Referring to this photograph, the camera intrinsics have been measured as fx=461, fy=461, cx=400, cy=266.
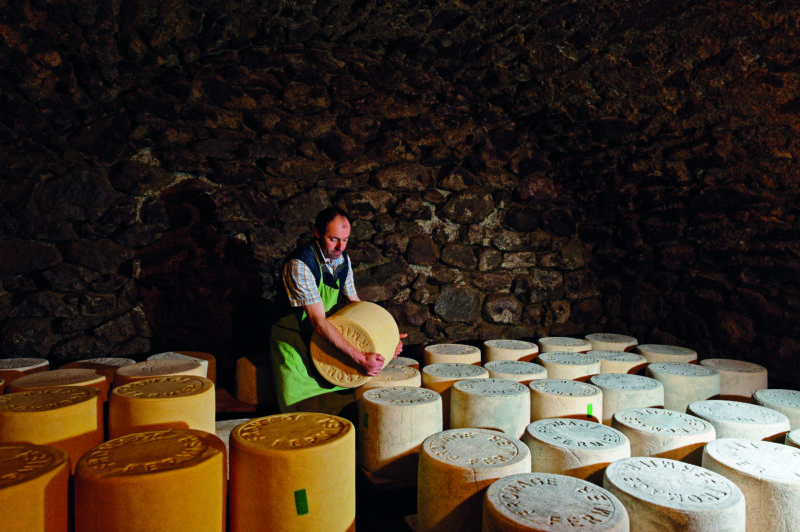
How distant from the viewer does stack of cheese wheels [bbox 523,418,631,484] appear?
1661 millimetres

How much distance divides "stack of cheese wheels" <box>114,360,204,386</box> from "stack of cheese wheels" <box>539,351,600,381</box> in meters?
1.97

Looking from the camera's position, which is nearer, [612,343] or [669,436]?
[669,436]

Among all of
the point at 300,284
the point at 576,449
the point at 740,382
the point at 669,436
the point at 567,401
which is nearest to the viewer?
the point at 576,449

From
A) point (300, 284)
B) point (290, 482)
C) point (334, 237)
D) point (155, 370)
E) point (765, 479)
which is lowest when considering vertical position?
point (765, 479)

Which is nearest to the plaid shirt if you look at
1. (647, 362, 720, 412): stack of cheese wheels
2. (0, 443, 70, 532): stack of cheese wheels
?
(0, 443, 70, 532): stack of cheese wheels

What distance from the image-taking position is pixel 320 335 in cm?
239

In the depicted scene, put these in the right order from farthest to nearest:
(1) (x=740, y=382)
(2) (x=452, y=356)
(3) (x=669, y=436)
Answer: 1. (2) (x=452, y=356)
2. (1) (x=740, y=382)
3. (3) (x=669, y=436)

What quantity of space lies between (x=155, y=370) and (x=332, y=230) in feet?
3.80

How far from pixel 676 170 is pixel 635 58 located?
918mm

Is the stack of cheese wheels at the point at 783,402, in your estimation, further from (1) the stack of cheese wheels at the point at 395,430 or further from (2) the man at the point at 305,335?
(2) the man at the point at 305,335

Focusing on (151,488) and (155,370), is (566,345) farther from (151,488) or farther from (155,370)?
(151,488)

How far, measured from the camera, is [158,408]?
158 cm

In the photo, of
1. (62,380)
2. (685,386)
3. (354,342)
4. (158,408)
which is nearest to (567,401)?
(685,386)

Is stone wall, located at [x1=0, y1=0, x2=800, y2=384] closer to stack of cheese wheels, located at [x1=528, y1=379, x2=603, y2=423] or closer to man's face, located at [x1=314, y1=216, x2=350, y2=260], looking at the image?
man's face, located at [x1=314, y1=216, x2=350, y2=260]
